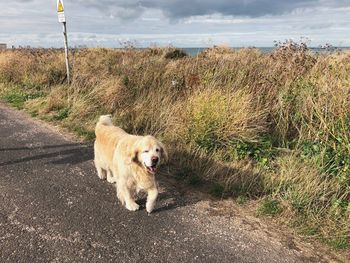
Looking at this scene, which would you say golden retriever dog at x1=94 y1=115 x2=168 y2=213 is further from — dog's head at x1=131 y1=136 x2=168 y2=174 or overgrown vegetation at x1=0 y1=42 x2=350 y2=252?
overgrown vegetation at x1=0 y1=42 x2=350 y2=252

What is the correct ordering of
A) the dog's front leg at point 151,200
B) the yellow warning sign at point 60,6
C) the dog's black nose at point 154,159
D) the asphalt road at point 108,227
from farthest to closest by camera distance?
1. the yellow warning sign at point 60,6
2. the dog's front leg at point 151,200
3. the dog's black nose at point 154,159
4. the asphalt road at point 108,227

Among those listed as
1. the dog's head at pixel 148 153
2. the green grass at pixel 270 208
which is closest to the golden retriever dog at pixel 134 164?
the dog's head at pixel 148 153

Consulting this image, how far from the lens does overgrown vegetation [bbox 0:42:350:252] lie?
15.5 ft

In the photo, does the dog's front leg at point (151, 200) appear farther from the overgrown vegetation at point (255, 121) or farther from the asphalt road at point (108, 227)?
the overgrown vegetation at point (255, 121)

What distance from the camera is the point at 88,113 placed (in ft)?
29.2

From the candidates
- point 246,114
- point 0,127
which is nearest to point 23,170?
point 0,127

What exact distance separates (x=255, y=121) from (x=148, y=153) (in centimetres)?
277

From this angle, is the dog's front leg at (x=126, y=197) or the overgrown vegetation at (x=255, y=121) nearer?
the dog's front leg at (x=126, y=197)

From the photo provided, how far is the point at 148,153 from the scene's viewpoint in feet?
13.9

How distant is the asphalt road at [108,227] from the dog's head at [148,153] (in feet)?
2.08

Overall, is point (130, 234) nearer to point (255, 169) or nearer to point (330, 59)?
point (255, 169)

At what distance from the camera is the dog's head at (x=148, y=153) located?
423 centimetres

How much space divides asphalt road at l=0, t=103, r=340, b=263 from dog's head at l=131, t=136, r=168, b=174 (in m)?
0.63

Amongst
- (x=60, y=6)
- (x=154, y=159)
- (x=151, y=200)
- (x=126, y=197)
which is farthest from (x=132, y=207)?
(x=60, y=6)
